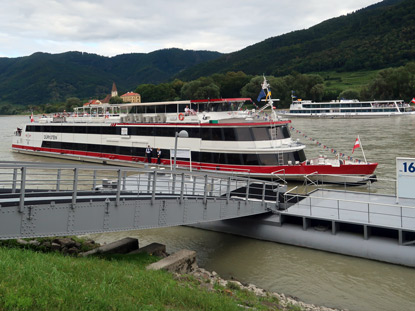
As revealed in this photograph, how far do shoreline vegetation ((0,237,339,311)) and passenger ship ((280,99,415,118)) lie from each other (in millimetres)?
83419

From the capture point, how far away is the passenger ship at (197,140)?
2184 cm

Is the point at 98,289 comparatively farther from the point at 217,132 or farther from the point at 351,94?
the point at 351,94

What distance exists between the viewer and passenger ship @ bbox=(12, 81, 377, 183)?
21844 mm

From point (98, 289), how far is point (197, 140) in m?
18.1

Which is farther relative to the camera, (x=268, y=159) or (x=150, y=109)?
(x=150, y=109)

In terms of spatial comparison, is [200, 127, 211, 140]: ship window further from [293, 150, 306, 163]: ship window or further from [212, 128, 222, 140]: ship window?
[293, 150, 306, 163]: ship window

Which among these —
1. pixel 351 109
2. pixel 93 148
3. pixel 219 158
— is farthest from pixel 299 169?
pixel 351 109

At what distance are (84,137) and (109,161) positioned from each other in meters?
3.93

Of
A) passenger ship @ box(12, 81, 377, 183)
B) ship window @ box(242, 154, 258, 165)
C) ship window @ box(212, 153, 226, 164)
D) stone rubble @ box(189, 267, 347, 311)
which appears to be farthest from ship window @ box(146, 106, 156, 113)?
stone rubble @ box(189, 267, 347, 311)

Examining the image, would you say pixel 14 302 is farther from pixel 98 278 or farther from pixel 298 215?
pixel 298 215

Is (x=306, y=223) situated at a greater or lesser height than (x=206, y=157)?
lesser

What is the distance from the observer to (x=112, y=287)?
22.2 feet

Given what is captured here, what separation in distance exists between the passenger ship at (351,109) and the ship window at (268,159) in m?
70.2

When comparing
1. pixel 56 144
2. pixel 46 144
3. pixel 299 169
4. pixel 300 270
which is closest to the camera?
pixel 300 270
